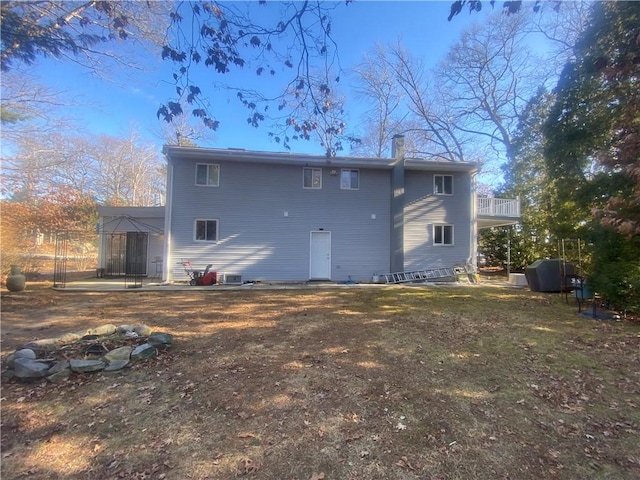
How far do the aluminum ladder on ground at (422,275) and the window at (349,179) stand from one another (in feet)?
14.1

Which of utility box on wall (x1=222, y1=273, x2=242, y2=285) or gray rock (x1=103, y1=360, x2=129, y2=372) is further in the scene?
utility box on wall (x1=222, y1=273, x2=242, y2=285)

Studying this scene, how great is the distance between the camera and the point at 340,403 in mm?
3340

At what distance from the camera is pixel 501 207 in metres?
16.0

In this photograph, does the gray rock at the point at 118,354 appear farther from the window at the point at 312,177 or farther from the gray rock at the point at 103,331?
the window at the point at 312,177

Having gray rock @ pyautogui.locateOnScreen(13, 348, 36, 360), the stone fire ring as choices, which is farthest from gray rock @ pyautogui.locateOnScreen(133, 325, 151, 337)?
gray rock @ pyautogui.locateOnScreen(13, 348, 36, 360)

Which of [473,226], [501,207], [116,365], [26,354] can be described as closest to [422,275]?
[473,226]

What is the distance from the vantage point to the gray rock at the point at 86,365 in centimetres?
391

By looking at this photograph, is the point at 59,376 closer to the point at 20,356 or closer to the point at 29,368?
the point at 29,368

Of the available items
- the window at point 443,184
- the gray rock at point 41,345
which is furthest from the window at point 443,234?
the gray rock at point 41,345

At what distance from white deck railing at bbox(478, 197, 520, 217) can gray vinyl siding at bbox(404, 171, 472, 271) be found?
53.0 inches

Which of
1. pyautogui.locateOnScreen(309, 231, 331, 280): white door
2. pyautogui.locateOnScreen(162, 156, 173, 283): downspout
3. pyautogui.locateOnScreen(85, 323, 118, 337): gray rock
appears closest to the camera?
pyautogui.locateOnScreen(85, 323, 118, 337): gray rock

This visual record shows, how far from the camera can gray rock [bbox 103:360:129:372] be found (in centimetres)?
400

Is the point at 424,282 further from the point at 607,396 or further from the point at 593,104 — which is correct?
the point at 607,396

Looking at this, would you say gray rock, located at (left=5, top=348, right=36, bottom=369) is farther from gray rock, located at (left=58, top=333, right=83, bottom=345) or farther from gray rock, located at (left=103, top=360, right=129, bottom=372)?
gray rock, located at (left=103, top=360, right=129, bottom=372)
